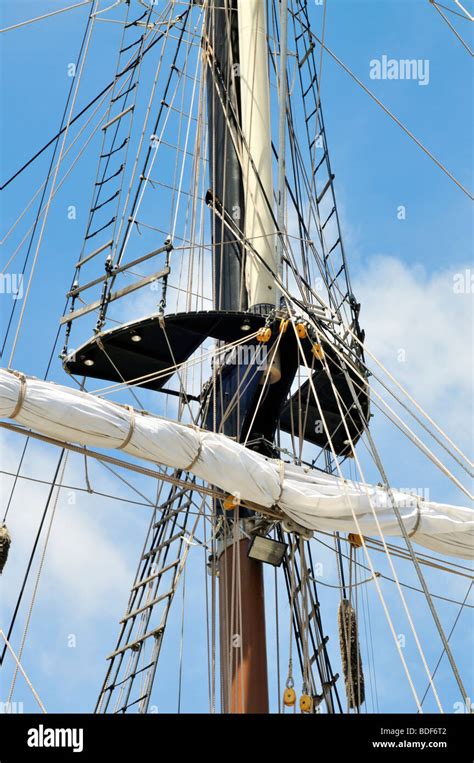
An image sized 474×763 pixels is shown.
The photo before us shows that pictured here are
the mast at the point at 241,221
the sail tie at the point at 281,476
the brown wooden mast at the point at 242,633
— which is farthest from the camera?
the sail tie at the point at 281,476

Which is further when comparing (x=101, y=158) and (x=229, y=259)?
(x=101, y=158)

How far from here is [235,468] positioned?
1162 centimetres

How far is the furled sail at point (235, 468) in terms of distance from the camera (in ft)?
36.8

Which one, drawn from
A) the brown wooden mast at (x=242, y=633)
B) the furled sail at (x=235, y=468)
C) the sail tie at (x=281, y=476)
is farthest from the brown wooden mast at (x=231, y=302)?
the furled sail at (x=235, y=468)

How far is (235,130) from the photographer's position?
1441 cm

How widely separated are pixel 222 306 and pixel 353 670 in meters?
3.97

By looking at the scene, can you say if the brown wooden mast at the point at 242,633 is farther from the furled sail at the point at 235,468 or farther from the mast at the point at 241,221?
the furled sail at the point at 235,468

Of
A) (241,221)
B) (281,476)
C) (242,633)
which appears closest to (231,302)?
(241,221)

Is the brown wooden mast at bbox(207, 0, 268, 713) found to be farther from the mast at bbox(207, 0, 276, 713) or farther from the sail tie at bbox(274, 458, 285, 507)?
the sail tie at bbox(274, 458, 285, 507)

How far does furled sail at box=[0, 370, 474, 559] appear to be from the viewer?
11211 mm

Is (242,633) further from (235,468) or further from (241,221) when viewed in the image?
(241,221)
